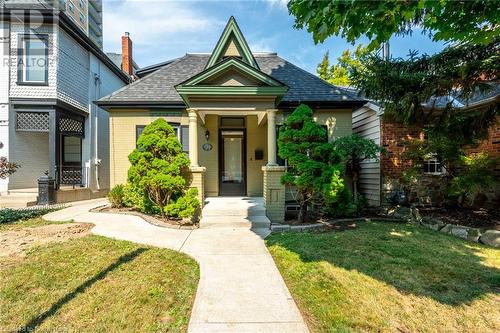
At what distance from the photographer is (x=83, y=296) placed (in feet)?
10.9

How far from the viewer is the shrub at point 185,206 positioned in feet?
23.3

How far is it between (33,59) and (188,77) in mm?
6336

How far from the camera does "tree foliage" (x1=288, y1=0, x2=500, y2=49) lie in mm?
2863

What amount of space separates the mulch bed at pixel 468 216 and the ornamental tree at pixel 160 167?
719 cm

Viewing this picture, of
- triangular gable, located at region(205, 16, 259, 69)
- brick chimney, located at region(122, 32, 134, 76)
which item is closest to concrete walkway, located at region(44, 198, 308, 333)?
triangular gable, located at region(205, 16, 259, 69)

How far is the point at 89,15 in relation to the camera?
152 ft

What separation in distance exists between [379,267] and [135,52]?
61.2 ft

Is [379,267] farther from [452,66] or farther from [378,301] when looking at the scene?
[452,66]

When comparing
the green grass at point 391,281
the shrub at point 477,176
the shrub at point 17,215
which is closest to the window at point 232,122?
the green grass at point 391,281

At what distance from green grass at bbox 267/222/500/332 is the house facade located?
34.0ft

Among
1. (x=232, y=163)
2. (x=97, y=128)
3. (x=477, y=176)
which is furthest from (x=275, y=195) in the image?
(x=97, y=128)

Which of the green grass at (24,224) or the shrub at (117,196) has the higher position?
the shrub at (117,196)

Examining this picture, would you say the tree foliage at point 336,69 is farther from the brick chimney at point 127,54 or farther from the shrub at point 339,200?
the shrub at point 339,200

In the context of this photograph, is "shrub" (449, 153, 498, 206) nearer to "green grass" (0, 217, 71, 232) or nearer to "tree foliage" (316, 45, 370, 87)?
"green grass" (0, 217, 71, 232)
